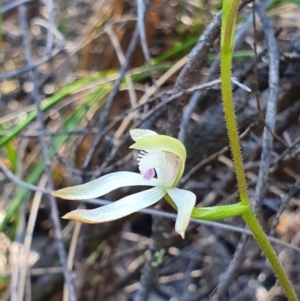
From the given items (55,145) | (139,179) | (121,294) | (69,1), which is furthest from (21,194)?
(69,1)

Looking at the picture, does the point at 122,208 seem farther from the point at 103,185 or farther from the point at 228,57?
the point at 228,57

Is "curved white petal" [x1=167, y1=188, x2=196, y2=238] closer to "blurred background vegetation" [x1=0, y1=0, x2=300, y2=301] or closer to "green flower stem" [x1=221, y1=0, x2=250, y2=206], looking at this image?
"green flower stem" [x1=221, y1=0, x2=250, y2=206]

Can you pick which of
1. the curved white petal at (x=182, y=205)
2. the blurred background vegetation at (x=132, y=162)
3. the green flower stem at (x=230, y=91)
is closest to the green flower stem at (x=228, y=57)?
the green flower stem at (x=230, y=91)

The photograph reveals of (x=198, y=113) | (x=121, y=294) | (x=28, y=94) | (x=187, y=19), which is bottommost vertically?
(x=121, y=294)

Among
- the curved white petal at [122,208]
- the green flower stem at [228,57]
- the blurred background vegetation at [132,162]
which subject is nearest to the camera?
the green flower stem at [228,57]

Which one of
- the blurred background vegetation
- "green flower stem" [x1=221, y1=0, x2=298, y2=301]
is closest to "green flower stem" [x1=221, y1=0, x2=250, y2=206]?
"green flower stem" [x1=221, y1=0, x2=298, y2=301]

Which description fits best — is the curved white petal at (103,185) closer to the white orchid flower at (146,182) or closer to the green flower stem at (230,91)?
the white orchid flower at (146,182)

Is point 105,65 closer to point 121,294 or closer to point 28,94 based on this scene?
point 28,94
